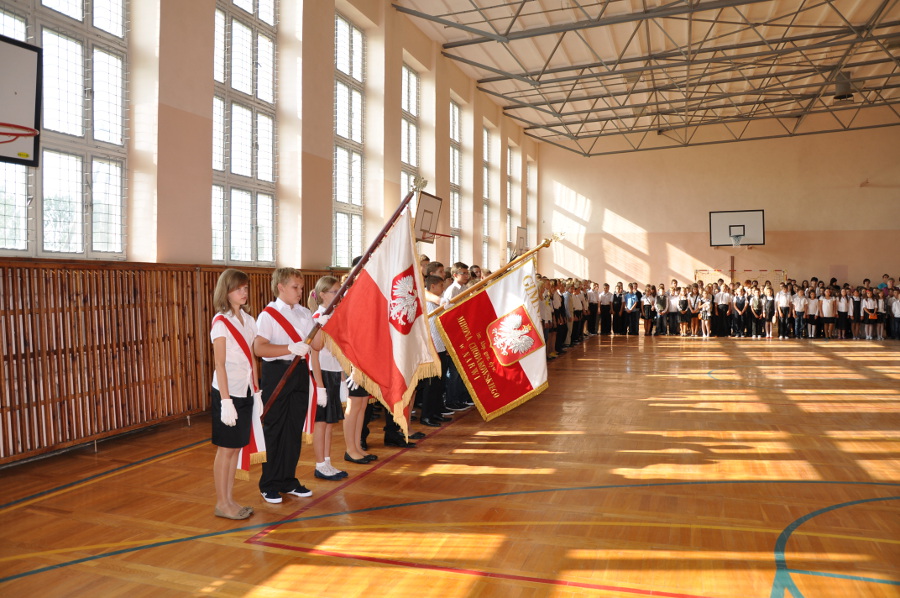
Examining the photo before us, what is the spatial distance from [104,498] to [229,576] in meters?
1.77

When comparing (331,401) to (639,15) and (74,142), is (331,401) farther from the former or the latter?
(639,15)

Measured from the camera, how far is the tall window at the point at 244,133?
8.45 m

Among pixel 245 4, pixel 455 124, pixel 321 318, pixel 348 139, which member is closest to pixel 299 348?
pixel 321 318

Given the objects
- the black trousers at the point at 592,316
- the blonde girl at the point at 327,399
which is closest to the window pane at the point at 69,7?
the blonde girl at the point at 327,399

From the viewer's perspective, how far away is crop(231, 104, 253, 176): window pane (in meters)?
8.77

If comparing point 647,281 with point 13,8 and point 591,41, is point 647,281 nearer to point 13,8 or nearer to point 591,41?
point 591,41

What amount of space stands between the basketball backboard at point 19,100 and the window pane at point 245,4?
4117 mm

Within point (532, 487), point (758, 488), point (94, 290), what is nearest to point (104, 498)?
point (94, 290)

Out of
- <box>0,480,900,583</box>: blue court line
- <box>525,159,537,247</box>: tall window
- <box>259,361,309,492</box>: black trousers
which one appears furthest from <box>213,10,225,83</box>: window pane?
<box>525,159,537,247</box>: tall window

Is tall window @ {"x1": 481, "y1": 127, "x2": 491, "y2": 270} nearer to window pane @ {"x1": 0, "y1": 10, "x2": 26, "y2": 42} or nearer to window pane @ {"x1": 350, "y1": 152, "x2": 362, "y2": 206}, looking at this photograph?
window pane @ {"x1": 350, "y1": 152, "x2": 362, "y2": 206}

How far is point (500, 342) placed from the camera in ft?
21.0

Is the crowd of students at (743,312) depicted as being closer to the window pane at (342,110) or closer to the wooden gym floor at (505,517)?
the window pane at (342,110)

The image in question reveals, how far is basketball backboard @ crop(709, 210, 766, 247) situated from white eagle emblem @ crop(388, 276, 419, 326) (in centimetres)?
2010

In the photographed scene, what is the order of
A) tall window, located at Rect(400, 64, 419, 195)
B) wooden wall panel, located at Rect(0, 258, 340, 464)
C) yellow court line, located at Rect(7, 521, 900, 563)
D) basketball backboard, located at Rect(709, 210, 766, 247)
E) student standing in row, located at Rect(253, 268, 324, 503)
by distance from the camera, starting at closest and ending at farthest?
yellow court line, located at Rect(7, 521, 900, 563) → student standing in row, located at Rect(253, 268, 324, 503) → wooden wall panel, located at Rect(0, 258, 340, 464) → tall window, located at Rect(400, 64, 419, 195) → basketball backboard, located at Rect(709, 210, 766, 247)
